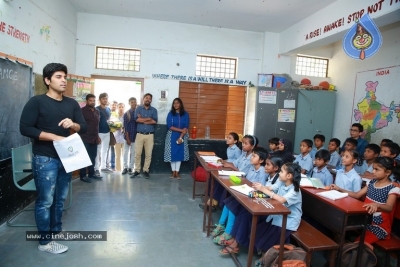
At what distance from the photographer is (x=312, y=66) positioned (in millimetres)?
6273

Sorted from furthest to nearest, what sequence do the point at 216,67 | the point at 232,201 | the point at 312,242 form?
1. the point at 216,67
2. the point at 232,201
3. the point at 312,242

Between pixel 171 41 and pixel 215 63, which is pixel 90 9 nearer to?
pixel 171 41

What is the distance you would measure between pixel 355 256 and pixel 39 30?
4627mm

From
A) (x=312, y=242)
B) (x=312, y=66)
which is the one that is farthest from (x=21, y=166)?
(x=312, y=66)

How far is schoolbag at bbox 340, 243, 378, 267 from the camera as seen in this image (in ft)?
7.63

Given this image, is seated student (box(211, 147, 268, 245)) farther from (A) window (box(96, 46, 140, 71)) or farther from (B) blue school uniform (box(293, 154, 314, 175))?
(A) window (box(96, 46, 140, 71))

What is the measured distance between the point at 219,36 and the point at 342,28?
8.44 feet

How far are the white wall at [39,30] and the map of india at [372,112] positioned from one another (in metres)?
5.57

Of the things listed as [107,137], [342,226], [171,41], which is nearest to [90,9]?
[171,41]

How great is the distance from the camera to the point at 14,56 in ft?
10.4

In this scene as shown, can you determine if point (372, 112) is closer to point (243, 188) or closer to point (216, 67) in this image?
point (216, 67)

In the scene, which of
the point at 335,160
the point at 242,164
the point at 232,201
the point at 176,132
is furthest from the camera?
the point at 176,132

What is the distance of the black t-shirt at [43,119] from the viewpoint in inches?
91.4

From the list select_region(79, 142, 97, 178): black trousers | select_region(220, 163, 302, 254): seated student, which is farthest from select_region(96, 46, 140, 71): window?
select_region(220, 163, 302, 254): seated student
